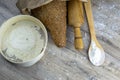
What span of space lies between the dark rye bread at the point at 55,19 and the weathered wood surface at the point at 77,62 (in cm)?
4

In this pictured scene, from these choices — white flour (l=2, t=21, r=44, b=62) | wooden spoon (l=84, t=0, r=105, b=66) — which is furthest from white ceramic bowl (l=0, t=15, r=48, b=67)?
wooden spoon (l=84, t=0, r=105, b=66)

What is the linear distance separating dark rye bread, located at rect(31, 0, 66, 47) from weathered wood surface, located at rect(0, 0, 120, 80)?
4cm

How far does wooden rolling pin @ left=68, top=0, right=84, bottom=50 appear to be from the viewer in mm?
810

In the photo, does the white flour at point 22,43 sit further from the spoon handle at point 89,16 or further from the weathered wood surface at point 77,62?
the spoon handle at point 89,16

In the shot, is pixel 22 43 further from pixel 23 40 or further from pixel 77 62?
pixel 77 62

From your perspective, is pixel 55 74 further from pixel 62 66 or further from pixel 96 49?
pixel 96 49

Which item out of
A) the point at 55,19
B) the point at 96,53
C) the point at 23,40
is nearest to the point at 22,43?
the point at 23,40

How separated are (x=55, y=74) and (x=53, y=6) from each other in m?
0.21

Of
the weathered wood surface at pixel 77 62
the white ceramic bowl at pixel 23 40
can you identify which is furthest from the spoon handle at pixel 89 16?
the white ceramic bowl at pixel 23 40

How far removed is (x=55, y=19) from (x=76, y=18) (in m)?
0.07

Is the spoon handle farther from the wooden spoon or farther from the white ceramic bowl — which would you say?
the white ceramic bowl

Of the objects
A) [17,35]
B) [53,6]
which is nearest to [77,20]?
[53,6]

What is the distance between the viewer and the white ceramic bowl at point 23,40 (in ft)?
2.56

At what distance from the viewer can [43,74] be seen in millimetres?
803
